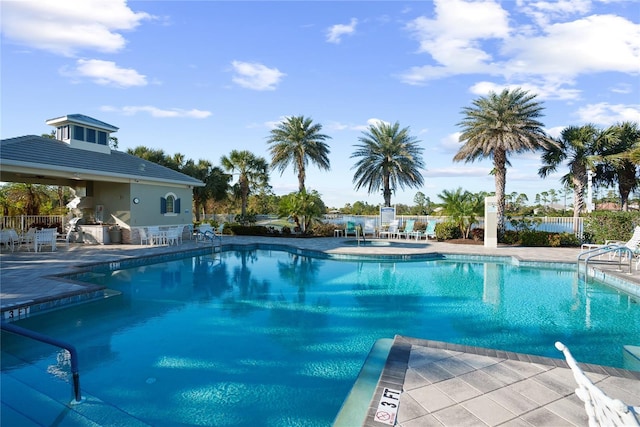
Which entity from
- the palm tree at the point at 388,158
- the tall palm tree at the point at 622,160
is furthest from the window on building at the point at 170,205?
the tall palm tree at the point at 622,160

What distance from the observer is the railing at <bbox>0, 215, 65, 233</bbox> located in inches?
712

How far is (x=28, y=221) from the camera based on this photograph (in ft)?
62.2

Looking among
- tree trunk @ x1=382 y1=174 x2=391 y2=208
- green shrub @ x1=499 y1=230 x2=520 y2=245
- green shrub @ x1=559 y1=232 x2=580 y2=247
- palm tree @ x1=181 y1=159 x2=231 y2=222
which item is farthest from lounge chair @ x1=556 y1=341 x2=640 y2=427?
palm tree @ x1=181 y1=159 x2=231 y2=222

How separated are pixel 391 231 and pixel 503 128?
24.8 ft

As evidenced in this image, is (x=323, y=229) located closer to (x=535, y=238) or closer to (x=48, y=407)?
(x=535, y=238)

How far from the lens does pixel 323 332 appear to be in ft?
20.9

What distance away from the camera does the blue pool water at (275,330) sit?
4.19 m

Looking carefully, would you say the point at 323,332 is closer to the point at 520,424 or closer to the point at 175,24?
the point at 520,424

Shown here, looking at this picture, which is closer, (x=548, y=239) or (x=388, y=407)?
(x=388, y=407)

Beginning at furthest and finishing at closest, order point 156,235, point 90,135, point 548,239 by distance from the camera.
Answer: point 548,239 < point 90,135 < point 156,235

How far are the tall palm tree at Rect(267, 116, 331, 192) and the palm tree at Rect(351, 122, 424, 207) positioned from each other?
2324 millimetres

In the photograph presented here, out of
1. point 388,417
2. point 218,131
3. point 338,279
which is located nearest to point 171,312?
point 338,279

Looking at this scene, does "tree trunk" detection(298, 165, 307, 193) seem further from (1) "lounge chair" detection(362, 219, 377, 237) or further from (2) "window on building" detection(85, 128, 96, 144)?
(2) "window on building" detection(85, 128, 96, 144)

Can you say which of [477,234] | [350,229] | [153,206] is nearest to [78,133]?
[153,206]
